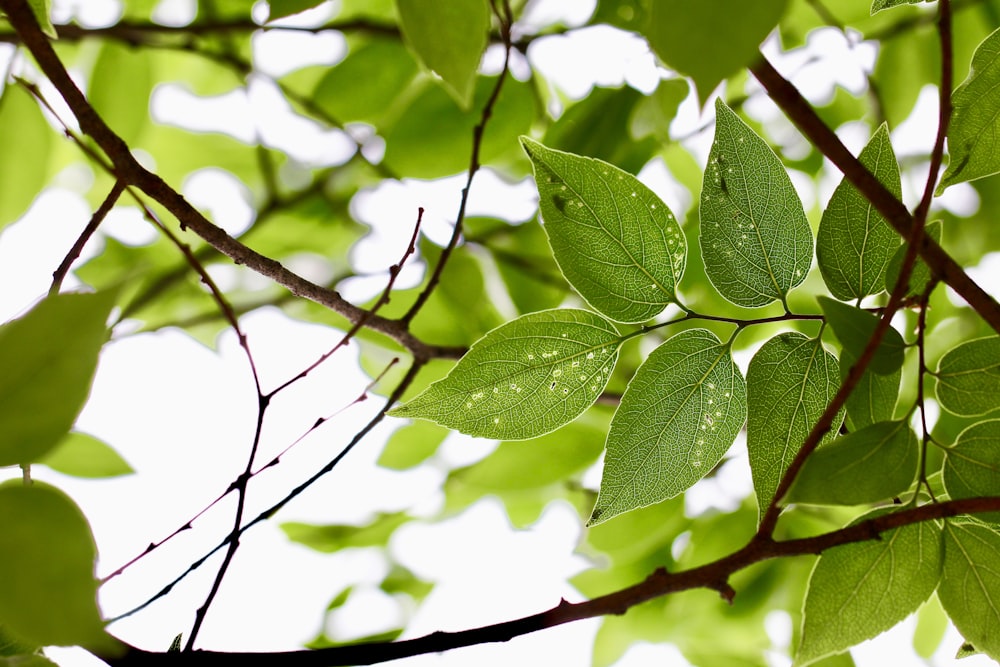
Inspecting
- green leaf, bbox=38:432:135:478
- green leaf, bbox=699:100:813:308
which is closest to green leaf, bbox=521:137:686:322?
green leaf, bbox=699:100:813:308

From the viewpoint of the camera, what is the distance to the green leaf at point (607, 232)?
0.96 ft

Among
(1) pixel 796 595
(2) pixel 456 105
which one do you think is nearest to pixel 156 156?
(2) pixel 456 105

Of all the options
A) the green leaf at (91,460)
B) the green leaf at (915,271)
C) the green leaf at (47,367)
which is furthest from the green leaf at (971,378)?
the green leaf at (91,460)

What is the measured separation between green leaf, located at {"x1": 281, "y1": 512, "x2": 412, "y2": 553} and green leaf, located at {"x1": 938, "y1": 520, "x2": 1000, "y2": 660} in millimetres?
505

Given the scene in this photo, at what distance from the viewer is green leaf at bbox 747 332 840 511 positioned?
286 mm

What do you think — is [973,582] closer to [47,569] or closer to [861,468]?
[861,468]

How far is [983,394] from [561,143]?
1.02ft

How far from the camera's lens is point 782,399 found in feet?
0.96

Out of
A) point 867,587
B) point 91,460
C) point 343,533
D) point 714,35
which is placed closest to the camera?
point 714,35

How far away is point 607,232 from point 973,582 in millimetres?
186

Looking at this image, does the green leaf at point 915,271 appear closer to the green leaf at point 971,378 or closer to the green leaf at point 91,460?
the green leaf at point 971,378

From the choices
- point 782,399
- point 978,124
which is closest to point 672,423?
point 782,399

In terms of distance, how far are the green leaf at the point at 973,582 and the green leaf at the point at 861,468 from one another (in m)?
0.06

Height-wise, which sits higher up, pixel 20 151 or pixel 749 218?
pixel 20 151
